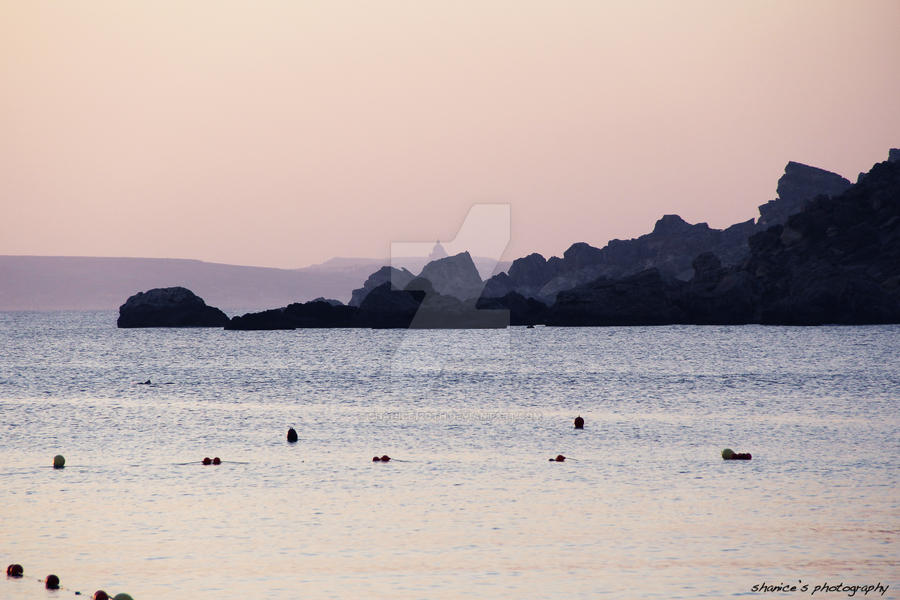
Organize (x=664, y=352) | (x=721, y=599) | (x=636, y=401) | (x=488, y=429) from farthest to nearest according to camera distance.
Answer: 1. (x=664, y=352)
2. (x=636, y=401)
3. (x=488, y=429)
4. (x=721, y=599)

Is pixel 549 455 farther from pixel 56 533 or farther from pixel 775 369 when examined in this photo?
pixel 775 369

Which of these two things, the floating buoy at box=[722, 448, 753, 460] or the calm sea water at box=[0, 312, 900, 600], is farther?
the floating buoy at box=[722, 448, 753, 460]

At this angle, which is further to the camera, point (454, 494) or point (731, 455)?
point (731, 455)

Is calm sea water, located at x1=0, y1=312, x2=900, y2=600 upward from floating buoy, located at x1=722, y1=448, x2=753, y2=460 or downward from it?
downward

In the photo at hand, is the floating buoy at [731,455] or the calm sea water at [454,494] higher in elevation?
the floating buoy at [731,455]

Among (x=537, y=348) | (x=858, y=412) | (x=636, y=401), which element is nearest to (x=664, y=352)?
(x=537, y=348)

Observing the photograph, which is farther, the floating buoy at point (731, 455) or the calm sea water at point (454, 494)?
the floating buoy at point (731, 455)

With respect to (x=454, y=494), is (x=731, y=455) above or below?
above

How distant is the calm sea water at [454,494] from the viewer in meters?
23.3

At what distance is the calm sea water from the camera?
23266 mm

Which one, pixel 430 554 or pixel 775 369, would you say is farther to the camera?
pixel 775 369

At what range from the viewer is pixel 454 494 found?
33.2m

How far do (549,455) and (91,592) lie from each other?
78.4ft

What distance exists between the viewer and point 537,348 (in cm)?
16925
